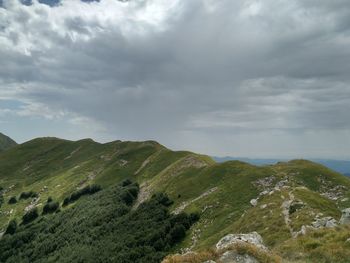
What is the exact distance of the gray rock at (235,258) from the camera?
21.8m

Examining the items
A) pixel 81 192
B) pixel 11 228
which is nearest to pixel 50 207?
pixel 81 192

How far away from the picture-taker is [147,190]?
124m

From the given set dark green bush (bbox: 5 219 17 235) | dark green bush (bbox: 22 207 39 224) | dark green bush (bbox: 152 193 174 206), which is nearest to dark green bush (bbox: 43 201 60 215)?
dark green bush (bbox: 22 207 39 224)

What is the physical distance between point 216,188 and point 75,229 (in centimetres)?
4612

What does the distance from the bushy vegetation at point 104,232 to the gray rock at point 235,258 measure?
48840 millimetres

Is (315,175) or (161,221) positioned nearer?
(161,221)

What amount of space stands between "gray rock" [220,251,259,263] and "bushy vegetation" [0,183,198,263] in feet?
160

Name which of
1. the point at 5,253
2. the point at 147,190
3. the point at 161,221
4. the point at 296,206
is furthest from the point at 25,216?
the point at 296,206

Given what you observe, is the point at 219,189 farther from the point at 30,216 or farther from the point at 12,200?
the point at 12,200

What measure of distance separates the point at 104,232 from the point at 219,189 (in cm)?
3398

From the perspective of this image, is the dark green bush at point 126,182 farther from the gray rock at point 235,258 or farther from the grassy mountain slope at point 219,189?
the gray rock at point 235,258

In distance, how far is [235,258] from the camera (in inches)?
868

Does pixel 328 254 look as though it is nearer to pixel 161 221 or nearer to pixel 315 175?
pixel 161 221

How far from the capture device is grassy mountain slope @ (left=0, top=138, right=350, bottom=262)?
57.8 meters
